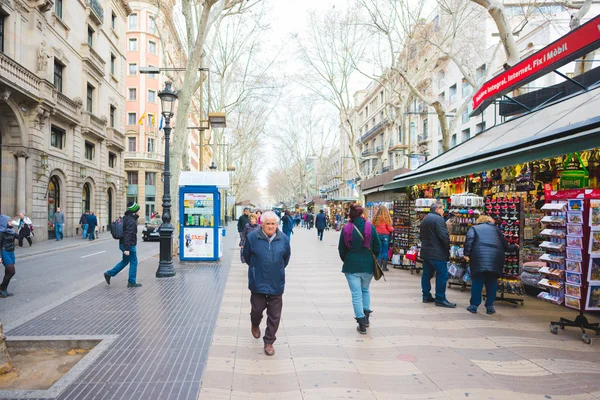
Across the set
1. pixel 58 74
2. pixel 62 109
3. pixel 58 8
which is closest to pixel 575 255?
pixel 62 109

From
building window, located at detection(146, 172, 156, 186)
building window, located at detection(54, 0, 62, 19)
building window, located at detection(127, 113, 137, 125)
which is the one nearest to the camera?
building window, located at detection(54, 0, 62, 19)

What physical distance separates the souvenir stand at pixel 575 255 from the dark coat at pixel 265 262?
381 centimetres

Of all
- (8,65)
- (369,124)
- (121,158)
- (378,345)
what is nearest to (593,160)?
(378,345)

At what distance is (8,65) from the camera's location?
701 inches

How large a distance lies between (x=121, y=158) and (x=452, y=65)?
2949 cm

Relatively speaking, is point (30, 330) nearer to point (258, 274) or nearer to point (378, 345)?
point (258, 274)

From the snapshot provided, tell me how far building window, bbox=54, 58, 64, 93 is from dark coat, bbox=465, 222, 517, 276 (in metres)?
24.9

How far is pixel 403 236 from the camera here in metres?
11.6

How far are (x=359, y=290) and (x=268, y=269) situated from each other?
61.6 inches

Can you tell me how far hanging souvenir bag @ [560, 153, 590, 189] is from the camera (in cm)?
670

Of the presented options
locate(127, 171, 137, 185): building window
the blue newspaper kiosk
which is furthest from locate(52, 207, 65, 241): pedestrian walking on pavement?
locate(127, 171, 137, 185): building window

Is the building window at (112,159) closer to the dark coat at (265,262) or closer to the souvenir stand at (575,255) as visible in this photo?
the dark coat at (265,262)

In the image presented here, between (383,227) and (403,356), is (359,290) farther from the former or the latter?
(383,227)

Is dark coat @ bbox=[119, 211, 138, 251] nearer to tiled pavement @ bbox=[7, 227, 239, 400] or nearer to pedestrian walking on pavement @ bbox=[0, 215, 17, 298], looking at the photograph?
tiled pavement @ bbox=[7, 227, 239, 400]
